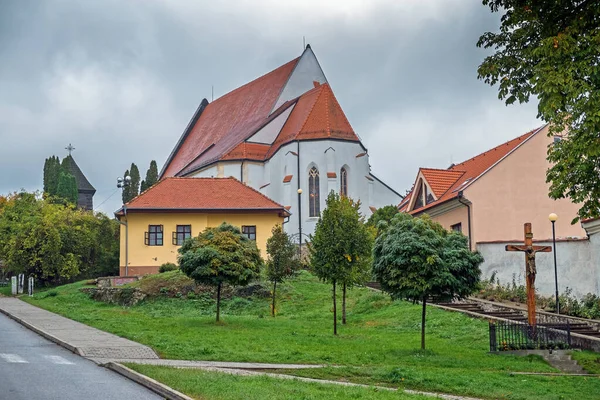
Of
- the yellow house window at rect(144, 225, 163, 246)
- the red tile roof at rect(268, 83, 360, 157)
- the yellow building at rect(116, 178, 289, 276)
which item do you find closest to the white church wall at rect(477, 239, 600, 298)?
the yellow building at rect(116, 178, 289, 276)

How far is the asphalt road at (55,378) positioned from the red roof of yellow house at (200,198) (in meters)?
25.6

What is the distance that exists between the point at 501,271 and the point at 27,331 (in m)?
18.1

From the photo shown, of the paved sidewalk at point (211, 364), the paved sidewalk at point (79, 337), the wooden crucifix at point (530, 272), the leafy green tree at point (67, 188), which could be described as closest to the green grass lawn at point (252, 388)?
the paved sidewalk at point (211, 364)

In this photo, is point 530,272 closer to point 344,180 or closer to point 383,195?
point 344,180

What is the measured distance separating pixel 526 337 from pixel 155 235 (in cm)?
2898

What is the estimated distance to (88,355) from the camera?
16.4 metres

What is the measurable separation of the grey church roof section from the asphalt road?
296 feet

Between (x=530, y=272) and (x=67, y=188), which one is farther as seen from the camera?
(x=67, y=188)

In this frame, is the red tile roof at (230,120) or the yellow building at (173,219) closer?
the yellow building at (173,219)

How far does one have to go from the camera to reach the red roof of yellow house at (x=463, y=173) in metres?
35.5

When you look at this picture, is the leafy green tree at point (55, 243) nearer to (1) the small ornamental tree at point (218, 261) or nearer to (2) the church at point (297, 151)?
(2) the church at point (297, 151)

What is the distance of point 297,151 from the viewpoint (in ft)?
183

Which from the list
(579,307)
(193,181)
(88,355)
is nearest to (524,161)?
(579,307)

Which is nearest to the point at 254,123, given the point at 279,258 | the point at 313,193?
the point at 313,193
